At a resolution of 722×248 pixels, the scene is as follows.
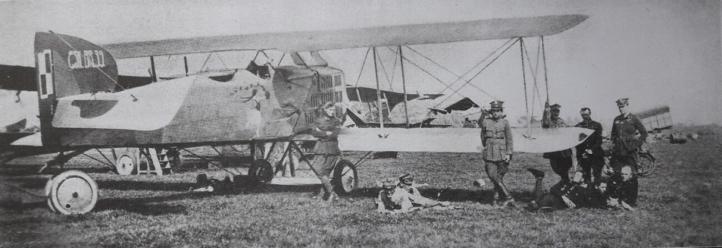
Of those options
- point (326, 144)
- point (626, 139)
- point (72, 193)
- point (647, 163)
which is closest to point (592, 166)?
point (626, 139)

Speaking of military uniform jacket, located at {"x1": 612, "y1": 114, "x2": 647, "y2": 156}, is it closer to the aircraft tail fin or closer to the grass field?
the grass field

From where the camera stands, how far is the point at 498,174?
677cm

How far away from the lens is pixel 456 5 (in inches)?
303

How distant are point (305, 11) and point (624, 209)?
4.88m

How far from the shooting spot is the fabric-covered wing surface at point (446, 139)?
697cm

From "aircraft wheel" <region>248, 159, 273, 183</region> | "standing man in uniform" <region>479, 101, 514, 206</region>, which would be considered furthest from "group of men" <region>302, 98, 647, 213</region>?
"aircraft wheel" <region>248, 159, 273, 183</region>

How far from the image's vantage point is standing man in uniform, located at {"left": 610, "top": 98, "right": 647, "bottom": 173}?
22.3 feet

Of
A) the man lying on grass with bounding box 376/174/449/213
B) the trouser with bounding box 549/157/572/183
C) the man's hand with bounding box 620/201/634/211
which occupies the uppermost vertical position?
the trouser with bounding box 549/157/572/183

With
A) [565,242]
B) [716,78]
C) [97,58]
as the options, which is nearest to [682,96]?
[716,78]

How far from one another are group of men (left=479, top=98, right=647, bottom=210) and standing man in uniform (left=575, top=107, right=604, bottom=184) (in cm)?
1

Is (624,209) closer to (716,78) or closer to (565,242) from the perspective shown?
(565,242)

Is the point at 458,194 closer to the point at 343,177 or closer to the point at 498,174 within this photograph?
the point at 498,174

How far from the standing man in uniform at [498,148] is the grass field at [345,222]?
299mm

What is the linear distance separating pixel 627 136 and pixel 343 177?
4017mm
